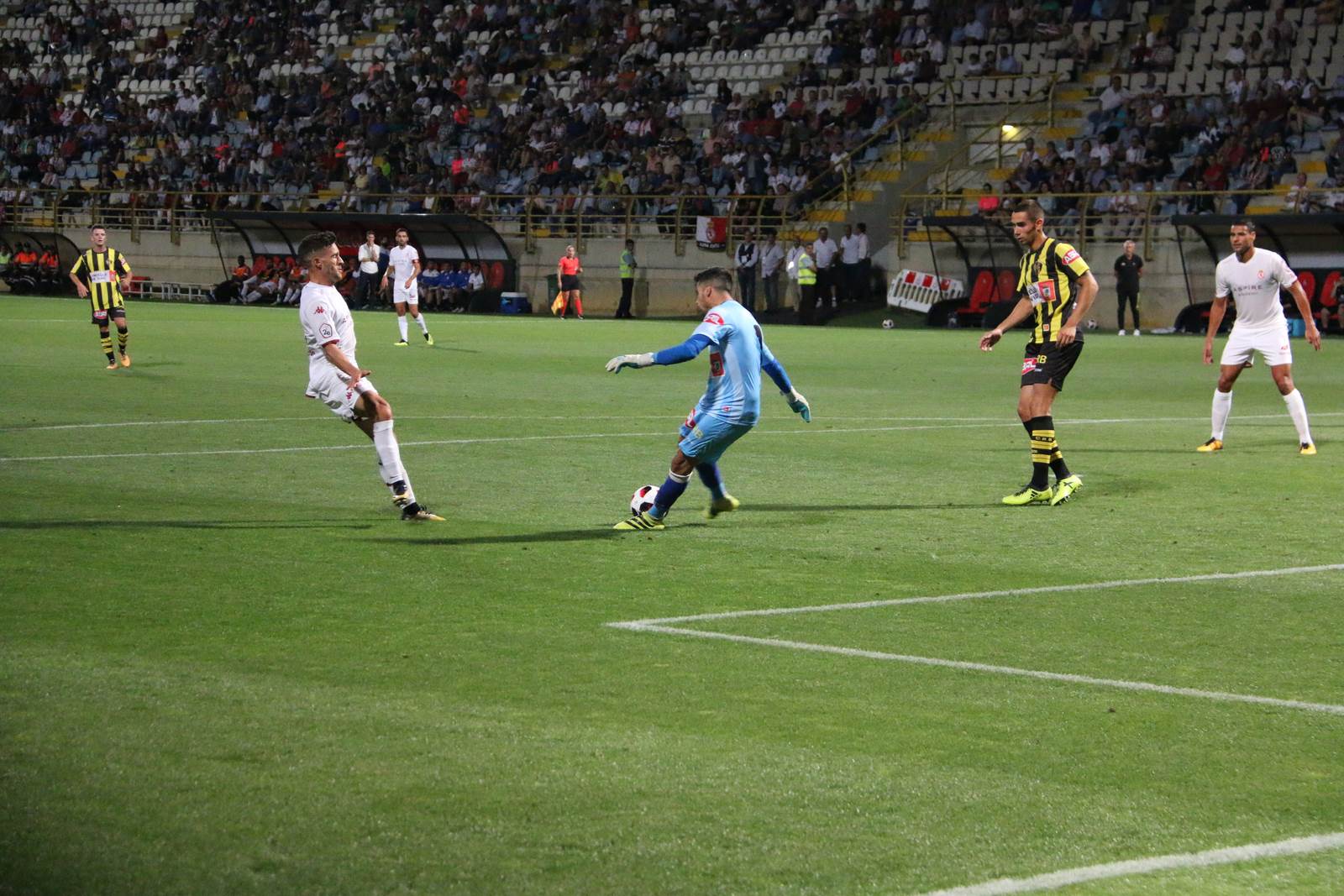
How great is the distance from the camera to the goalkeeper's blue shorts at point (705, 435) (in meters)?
10.7

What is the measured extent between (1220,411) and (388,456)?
8.08 m

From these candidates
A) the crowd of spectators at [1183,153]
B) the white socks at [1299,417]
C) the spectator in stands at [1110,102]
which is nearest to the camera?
the white socks at [1299,417]

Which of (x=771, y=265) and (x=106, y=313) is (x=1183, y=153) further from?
(x=106, y=313)

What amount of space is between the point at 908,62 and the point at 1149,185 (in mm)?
9145

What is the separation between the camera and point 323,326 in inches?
446

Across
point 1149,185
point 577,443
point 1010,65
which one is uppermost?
point 1010,65

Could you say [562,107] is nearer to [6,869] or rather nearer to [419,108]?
[419,108]

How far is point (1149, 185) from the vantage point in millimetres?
40406

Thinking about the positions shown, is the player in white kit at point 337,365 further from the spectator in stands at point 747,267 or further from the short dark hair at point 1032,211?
the spectator in stands at point 747,267

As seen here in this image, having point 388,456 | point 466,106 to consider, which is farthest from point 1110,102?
point 388,456

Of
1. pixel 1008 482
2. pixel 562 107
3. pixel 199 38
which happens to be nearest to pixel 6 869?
pixel 1008 482

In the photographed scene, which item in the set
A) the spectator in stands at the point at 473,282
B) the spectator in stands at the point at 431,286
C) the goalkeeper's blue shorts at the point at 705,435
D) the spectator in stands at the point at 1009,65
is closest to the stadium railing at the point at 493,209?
the spectator in stands at the point at 473,282

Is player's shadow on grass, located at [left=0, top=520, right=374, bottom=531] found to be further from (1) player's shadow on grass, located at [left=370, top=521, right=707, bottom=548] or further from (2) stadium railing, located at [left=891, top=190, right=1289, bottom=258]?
(2) stadium railing, located at [left=891, top=190, right=1289, bottom=258]

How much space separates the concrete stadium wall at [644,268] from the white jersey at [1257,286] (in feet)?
78.0
